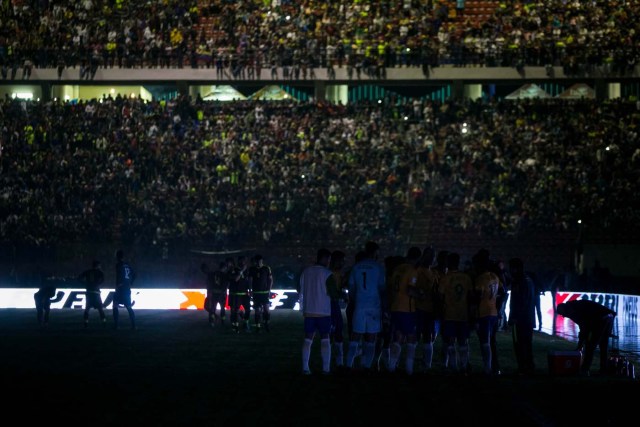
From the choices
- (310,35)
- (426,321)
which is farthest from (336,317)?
(310,35)

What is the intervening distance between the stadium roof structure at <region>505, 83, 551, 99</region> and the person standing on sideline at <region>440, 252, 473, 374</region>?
3458cm

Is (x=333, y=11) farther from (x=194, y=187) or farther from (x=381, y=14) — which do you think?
(x=194, y=187)

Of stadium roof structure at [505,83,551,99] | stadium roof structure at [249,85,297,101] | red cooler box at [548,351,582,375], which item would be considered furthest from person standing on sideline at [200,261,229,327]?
stadium roof structure at [505,83,551,99]

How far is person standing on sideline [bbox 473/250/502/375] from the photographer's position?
57.8 ft

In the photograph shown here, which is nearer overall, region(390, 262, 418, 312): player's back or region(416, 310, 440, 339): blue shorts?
region(390, 262, 418, 312): player's back

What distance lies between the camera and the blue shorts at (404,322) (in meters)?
17.5

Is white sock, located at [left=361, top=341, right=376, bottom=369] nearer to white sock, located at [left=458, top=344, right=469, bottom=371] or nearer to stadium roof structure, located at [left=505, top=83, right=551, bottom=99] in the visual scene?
white sock, located at [left=458, top=344, right=469, bottom=371]

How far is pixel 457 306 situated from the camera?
57.8ft

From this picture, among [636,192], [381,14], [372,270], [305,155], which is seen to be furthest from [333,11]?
[372,270]

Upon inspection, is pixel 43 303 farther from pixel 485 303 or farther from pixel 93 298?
pixel 485 303

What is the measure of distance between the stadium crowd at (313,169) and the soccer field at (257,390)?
17.5 m

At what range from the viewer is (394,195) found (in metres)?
42.2

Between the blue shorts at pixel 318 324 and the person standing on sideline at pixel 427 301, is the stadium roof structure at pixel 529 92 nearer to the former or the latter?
the person standing on sideline at pixel 427 301

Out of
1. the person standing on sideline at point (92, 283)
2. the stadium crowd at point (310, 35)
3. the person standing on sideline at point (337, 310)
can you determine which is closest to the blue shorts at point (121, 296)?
the person standing on sideline at point (92, 283)
